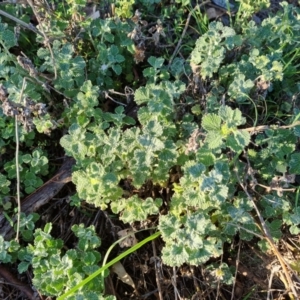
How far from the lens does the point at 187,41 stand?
2521 millimetres

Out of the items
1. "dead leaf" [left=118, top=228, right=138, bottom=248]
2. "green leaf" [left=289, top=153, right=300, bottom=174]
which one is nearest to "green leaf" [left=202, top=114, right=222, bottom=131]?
"green leaf" [left=289, top=153, right=300, bottom=174]

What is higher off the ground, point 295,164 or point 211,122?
point 211,122

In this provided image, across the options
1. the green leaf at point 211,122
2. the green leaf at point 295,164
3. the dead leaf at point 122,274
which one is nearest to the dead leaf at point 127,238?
the dead leaf at point 122,274

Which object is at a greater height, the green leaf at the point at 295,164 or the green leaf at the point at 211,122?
the green leaf at the point at 211,122

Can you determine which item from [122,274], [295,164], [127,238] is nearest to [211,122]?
[295,164]

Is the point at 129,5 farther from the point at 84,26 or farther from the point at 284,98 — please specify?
the point at 284,98

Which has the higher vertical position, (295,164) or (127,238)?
(295,164)

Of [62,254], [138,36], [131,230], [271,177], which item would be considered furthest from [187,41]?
[62,254]

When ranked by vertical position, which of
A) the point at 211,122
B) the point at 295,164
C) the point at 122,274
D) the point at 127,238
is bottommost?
the point at 122,274

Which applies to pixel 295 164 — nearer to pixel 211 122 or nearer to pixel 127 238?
pixel 211 122

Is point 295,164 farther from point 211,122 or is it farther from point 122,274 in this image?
point 122,274

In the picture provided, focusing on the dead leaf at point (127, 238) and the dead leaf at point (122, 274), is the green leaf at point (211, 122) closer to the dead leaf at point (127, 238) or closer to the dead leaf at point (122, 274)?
the dead leaf at point (127, 238)

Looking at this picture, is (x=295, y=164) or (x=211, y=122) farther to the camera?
(x=295, y=164)

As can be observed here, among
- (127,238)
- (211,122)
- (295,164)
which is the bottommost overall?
(127,238)
